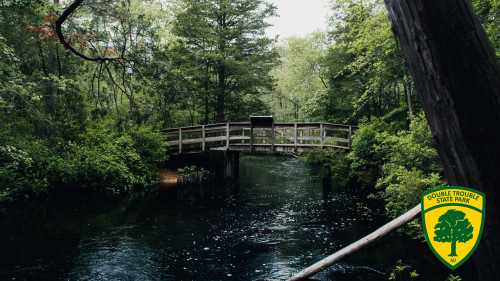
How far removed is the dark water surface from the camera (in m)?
7.16

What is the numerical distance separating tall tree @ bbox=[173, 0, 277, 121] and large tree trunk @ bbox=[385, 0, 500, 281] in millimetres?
20411

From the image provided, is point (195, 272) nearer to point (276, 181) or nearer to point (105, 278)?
point (105, 278)

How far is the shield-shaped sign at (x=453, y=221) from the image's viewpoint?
134 centimetres

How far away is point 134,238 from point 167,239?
2.70 ft

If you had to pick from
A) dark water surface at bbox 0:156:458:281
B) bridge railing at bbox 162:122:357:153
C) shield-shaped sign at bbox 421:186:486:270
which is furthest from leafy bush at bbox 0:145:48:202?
shield-shaped sign at bbox 421:186:486:270

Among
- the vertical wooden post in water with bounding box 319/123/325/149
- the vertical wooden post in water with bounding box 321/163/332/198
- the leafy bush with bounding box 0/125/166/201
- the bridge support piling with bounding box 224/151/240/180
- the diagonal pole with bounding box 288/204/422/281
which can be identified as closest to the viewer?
the diagonal pole with bounding box 288/204/422/281

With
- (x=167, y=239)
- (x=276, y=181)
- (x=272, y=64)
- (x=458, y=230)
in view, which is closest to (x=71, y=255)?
(x=167, y=239)

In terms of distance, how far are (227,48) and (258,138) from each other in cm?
692

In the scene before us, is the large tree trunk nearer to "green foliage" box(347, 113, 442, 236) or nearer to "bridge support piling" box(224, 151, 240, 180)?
"green foliage" box(347, 113, 442, 236)

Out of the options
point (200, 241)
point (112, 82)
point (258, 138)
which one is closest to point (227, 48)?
point (258, 138)

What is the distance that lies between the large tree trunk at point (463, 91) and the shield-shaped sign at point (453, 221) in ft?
0.20

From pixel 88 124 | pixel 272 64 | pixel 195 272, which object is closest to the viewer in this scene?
pixel 195 272

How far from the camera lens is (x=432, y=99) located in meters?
1.29

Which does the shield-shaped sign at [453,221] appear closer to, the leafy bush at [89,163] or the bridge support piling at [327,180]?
the leafy bush at [89,163]
